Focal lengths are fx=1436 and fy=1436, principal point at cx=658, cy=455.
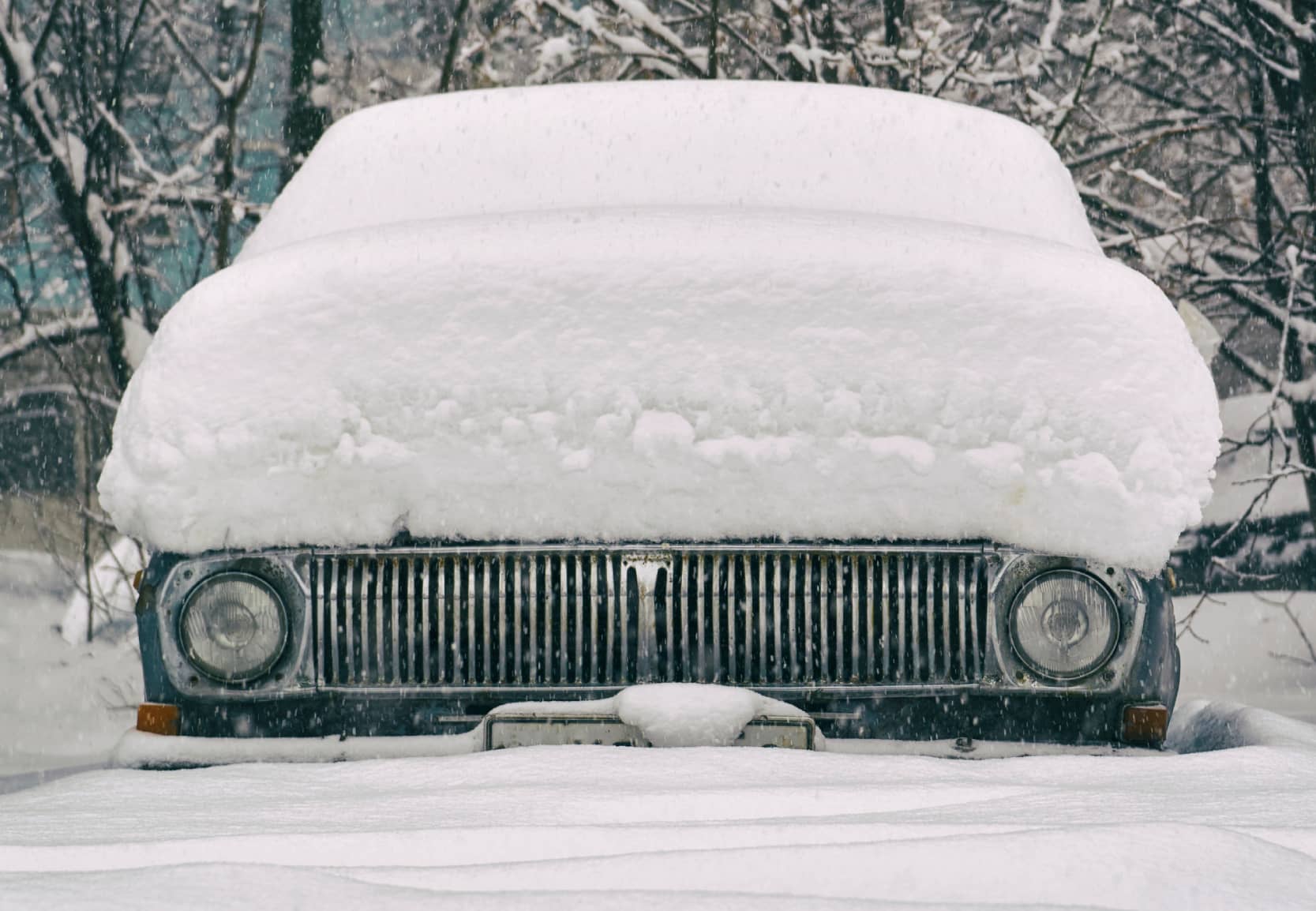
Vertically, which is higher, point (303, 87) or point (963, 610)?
point (303, 87)

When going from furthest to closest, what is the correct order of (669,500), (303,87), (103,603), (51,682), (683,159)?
1. (303,87)
2. (103,603)
3. (51,682)
4. (683,159)
5. (669,500)

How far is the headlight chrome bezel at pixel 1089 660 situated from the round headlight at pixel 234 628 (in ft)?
3.86

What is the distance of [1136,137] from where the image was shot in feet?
26.6

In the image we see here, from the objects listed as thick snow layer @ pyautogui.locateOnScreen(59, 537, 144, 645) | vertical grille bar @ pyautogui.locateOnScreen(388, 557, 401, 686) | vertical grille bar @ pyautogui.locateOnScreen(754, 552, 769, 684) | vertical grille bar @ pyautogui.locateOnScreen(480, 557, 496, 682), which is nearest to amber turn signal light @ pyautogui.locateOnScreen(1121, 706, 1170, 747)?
vertical grille bar @ pyautogui.locateOnScreen(754, 552, 769, 684)

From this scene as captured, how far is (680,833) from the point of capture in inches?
55.2

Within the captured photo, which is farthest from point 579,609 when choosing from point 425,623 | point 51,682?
point 51,682

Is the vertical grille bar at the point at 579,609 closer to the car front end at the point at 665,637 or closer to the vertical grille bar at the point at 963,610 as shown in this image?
the car front end at the point at 665,637

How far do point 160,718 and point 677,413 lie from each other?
3.21 ft

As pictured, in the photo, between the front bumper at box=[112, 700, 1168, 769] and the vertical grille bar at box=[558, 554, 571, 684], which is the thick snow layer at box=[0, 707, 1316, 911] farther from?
the vertical grille bar at box=[558, 554, 571, 684]

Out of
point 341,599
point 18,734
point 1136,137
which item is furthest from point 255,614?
point 1136,137

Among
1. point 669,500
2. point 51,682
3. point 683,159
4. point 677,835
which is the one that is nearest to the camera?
point 677,835

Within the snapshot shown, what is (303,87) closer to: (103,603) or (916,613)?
(103,603)

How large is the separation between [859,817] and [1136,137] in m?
7.37

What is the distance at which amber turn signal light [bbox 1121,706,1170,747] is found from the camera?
2.31 meters
